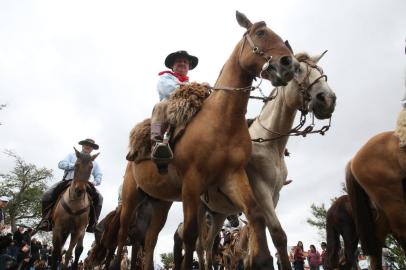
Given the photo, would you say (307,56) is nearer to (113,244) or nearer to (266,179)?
(266,179)

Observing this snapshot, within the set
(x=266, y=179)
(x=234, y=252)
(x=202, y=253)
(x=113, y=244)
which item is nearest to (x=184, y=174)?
(x=266, y=179)

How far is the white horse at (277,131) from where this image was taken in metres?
5.98

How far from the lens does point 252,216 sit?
15.1 feet

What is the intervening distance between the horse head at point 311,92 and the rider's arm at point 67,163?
8.81 metres

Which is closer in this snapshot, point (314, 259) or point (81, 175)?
point (81, 175)

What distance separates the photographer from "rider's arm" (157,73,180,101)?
22.9ft

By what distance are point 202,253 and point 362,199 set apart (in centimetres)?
366

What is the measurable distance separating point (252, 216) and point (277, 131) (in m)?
2.52

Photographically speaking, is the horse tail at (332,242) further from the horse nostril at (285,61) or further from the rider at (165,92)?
the horse nostril at (285,61)

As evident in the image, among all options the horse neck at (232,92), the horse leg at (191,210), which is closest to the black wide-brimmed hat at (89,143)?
the horse neck at (232,92)

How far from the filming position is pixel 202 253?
8.48 metres

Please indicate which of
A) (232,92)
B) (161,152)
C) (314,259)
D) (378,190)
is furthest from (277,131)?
(314,259)

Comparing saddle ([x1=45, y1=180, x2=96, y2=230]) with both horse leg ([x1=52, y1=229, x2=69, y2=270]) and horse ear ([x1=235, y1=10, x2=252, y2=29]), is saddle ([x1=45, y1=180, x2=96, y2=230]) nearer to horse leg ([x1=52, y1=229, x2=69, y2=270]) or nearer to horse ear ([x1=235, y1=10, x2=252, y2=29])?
horse leg ([x1=52, y1=229, x2=69, y2=270])

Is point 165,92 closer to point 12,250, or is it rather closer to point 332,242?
point 332,242
